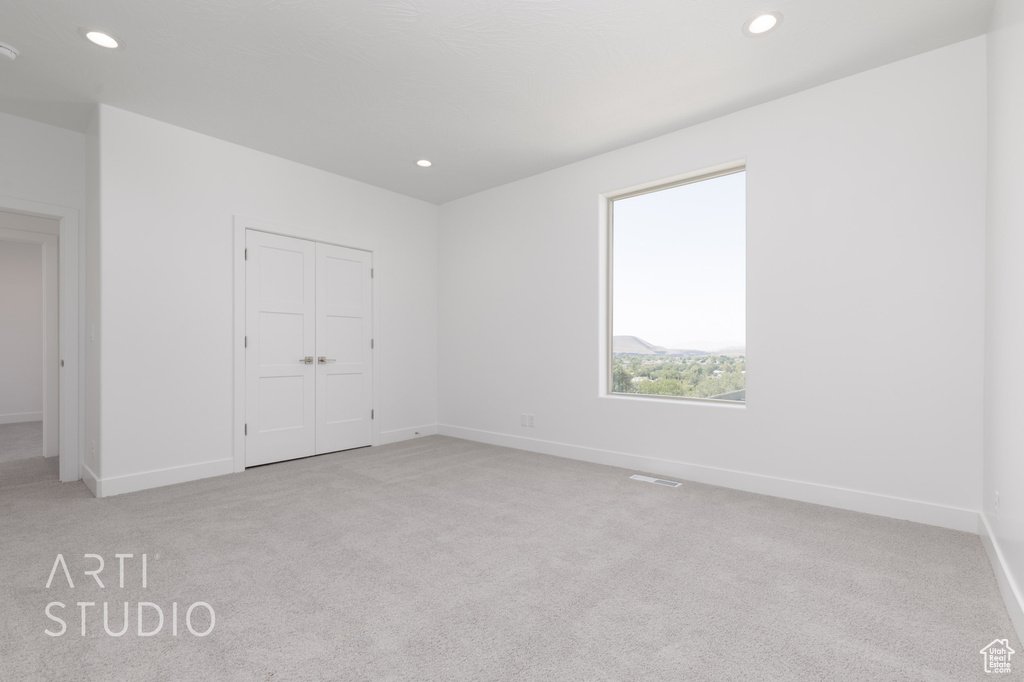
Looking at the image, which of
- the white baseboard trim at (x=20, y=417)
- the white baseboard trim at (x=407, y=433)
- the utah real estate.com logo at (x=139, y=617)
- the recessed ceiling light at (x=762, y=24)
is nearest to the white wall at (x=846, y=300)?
the recessed ceiling light at (x=762, y=24)

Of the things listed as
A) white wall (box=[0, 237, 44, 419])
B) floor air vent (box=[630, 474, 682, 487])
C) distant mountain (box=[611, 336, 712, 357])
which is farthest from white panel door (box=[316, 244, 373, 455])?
white wall (box=[0, 237, 44, 419])

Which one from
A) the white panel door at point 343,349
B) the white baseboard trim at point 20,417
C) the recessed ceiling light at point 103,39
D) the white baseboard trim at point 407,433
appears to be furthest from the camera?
the white baseboard trim at point 20,417

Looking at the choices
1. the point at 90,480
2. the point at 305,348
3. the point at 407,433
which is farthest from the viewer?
the point at 407,433

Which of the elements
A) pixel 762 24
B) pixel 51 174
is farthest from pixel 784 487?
pixel 51 174

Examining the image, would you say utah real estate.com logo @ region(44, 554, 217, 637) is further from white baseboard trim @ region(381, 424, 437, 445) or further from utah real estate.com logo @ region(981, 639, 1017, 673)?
white baseboard trim @ region(381, 424, 437, 445)

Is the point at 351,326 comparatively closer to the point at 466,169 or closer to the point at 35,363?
the point at 466,169

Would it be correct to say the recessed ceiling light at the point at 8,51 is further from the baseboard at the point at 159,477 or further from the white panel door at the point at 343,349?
the baseboard at the point at 159,477

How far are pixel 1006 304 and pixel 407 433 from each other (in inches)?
199

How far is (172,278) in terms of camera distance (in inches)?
154

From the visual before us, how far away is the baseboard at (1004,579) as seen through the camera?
1817mm

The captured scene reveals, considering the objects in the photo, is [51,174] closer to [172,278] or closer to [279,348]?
[172,278]

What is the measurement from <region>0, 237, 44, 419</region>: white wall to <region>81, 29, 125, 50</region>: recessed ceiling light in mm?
6295

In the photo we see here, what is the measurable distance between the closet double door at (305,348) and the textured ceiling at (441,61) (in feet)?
3.67

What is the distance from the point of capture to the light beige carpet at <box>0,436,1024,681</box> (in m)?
1.67
